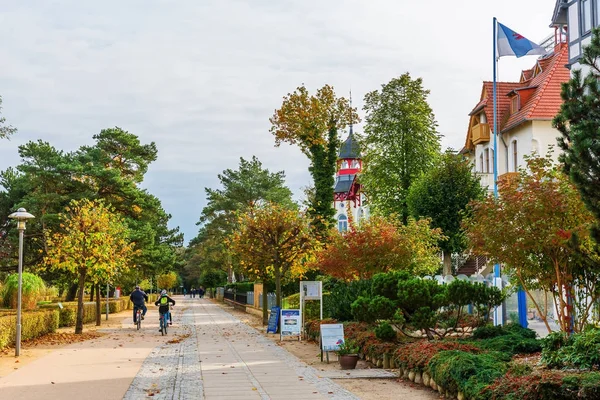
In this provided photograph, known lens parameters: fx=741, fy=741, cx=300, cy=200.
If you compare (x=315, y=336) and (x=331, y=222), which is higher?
(x=331, y=222)

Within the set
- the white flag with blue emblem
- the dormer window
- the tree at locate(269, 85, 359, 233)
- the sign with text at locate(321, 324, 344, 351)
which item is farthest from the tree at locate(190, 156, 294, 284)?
the sign with text at locate(321, 324, 344, 351)

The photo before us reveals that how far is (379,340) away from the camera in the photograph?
1716 centimetres

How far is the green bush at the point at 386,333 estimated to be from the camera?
1672 cm

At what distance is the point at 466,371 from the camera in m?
11.2

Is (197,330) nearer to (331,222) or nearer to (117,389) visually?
(331,222)

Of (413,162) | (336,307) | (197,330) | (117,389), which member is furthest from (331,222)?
(117,389)

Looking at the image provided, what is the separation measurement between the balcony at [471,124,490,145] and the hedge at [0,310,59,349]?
26.3 metres

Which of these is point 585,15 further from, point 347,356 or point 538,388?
point 538,388

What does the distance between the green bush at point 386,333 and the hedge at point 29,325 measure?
10.1m

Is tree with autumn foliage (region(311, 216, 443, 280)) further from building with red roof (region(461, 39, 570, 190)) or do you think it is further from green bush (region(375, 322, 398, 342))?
green bush (region(375, 322, 398, 342))

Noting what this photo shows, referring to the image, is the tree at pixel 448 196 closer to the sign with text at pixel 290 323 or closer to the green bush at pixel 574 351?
the sign with text at pixel 290 323

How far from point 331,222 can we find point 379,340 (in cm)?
2694

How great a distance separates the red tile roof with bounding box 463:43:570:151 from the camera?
3731 cm

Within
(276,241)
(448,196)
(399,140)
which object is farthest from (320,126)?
(276,241)
